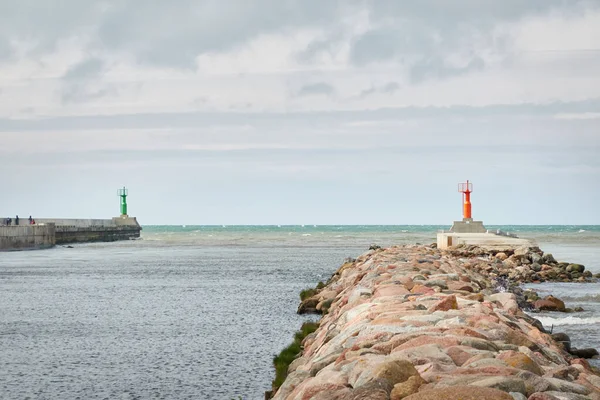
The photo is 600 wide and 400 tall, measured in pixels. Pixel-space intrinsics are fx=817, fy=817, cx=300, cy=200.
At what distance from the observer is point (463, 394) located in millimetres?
4121

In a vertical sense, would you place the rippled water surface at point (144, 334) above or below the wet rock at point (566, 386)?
below

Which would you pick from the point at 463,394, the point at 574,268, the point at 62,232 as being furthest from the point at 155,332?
the point at 62,232

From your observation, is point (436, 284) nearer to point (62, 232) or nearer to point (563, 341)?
point (563, 341)

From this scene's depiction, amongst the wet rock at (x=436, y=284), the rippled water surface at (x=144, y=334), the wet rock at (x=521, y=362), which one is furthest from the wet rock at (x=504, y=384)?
the wet rock at (x=436, y=284)

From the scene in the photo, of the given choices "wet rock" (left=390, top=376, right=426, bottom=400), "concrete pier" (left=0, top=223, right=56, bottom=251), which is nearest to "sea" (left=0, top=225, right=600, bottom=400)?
"wet rock" (left=390, top=376, right=426, bottom=400)

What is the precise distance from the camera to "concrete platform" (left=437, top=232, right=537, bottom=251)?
26923 mm

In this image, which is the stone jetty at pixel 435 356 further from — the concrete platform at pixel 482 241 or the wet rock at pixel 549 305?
the concrete platform at pixel 482 241

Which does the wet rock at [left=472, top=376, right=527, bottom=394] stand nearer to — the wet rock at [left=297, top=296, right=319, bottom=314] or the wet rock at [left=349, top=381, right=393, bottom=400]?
the wet rock at [left=349, top=381, right=393, bottom=400]

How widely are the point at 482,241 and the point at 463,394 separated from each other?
80.0ft

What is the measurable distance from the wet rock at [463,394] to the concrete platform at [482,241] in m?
22.6

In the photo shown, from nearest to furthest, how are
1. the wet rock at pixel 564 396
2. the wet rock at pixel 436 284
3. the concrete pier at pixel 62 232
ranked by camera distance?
1. the wet rock at pixel 564 396
2. the wet rock at pixel 436 284
3. the concrete pier at pixel 62 232

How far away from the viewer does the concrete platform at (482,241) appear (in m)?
26.9

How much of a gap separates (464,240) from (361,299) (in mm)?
18958

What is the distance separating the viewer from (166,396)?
7.96 meters
